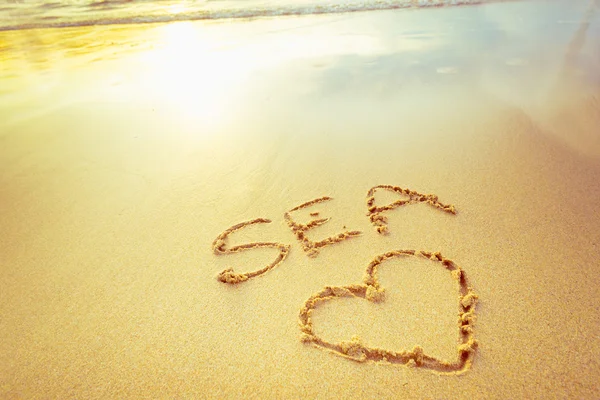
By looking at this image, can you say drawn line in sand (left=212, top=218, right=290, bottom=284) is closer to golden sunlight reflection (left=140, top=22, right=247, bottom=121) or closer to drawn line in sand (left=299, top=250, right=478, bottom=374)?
drawn line in sand (left=299, top=250, right=478, bottom=374)

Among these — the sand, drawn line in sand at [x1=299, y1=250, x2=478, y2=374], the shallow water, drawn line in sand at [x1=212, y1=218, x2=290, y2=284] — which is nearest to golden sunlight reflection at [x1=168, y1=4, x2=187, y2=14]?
the shallow water

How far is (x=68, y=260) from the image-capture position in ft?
6.70

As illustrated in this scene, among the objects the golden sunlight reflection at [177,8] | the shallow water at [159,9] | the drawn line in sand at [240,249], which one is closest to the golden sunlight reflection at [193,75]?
the drawn line in sand at [240,249]

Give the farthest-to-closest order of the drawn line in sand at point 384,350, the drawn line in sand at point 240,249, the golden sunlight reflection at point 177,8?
the golden sunlight reflection at point 177,8
the drawn line in sand at point 240,249
the drawn line in sand at point 384,350

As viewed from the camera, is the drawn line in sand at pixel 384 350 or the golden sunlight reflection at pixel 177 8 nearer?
the drawn line in sand at pixel 384 350

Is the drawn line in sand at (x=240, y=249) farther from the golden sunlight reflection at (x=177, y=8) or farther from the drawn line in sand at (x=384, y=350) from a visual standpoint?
the golden sunlight reflection at (x=177, y=8)

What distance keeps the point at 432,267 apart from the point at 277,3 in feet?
30.6

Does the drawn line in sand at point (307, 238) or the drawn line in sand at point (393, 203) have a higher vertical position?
the drawn line in sand at point (393, 203)


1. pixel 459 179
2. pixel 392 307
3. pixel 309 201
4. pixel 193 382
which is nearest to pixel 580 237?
pixel 459 179

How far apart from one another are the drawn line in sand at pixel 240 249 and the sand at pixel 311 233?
1 centimetres

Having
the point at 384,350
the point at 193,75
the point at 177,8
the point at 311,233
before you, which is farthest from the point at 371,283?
the point at 177,8

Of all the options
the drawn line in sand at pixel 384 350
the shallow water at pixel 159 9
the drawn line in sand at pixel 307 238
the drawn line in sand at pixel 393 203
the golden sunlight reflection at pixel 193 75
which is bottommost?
the drawn line in sand at pixel 384 350

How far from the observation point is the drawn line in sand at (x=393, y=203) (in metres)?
2.15

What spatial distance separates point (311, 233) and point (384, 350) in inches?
31.7
